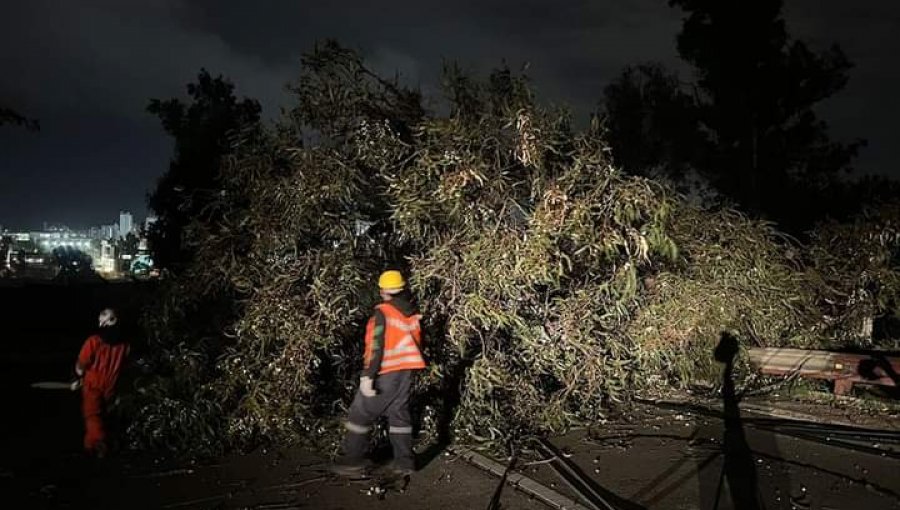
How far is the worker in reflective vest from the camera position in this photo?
5.70 meters

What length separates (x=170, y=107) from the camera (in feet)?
61.4

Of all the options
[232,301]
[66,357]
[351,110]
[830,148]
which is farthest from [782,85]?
[66,357]

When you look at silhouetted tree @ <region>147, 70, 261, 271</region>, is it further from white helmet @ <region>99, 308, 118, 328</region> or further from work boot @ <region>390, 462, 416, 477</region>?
work boot @ <region>390, 462, 416, 477</region>

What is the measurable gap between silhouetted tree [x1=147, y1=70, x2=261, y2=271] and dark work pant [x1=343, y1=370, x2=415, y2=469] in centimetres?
959

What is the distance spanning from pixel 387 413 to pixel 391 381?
0.29 metres

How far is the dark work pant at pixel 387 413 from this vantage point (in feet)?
18.8

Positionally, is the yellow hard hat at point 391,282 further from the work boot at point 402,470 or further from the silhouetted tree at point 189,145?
the silhouetted tree at point 189,145

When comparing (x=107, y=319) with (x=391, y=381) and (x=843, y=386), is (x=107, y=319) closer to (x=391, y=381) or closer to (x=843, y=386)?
(x=391, y=381)

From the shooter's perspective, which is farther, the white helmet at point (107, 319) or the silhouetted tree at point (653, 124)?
the silhouetted tree at point (653, 124)

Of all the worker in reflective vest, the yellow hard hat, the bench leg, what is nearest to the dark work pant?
the worker in reflective vest

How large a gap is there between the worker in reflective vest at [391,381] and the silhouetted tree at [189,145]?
9.53 metres

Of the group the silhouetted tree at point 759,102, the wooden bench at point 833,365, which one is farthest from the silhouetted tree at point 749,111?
the wooden bench at point 833,365

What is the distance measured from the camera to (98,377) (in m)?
6.74

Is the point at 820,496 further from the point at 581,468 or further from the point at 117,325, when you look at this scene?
the point at 117,325
